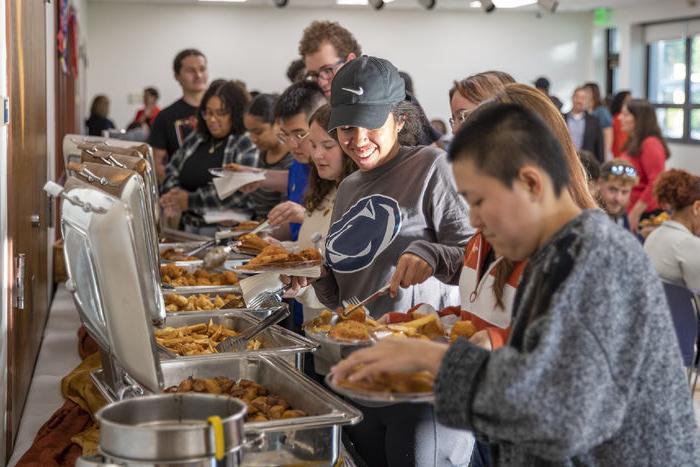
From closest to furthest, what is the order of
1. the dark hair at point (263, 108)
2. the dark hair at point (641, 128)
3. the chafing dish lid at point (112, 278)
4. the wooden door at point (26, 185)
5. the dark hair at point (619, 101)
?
the chafing dish lid at point (112, 278)
the wooden door at point (26, 185)
the dark hair at point (263, 108)
the dark hair at point (641, 128)
the dark hair at point (619, 101)

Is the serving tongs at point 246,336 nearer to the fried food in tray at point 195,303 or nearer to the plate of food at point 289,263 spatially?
the plate of food at point 289,263

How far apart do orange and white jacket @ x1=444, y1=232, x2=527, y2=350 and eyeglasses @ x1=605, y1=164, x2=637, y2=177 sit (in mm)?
3632

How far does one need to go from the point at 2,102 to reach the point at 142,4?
424 inches

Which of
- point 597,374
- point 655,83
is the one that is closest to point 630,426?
point 597,374

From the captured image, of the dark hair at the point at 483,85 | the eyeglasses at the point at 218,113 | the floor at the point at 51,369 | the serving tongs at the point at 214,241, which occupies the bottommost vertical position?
the floor at the point at 51,369

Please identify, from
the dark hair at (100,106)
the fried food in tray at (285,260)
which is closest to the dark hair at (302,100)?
the fried food in tray at (285,260)

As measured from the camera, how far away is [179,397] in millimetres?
1222

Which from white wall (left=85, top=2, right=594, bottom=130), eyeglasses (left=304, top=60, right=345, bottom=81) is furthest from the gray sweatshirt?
white wall (left=85, top=2, right=594, bottom=130)

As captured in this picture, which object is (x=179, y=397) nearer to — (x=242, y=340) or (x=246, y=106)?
(x=242, y=340)

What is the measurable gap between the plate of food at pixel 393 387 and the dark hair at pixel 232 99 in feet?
8.99

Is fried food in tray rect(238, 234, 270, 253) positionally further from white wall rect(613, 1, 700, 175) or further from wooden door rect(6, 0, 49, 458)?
white wall rect(613, 1, 700, 175)

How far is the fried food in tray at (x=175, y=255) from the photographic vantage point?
2986 mm

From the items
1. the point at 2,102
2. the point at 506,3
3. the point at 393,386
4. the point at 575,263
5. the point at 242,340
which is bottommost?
the point at 242,340

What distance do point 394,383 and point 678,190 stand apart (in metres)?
2.93
